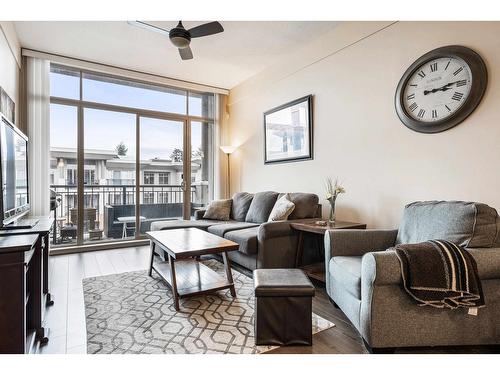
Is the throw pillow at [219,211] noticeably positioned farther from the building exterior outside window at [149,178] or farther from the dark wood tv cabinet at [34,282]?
the dark wood tv cabinet at [34,282]

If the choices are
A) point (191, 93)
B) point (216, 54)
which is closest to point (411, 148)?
point (216, 54)

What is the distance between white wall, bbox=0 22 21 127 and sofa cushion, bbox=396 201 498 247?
13.2 ft

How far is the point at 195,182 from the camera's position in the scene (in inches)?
211

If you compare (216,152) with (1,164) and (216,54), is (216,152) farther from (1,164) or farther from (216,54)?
(1,164)

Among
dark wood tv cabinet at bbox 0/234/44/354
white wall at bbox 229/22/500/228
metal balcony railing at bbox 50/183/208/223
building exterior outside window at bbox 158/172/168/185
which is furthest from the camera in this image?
building exterior outside window at bbox 158/172/168/185

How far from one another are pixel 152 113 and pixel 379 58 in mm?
3643

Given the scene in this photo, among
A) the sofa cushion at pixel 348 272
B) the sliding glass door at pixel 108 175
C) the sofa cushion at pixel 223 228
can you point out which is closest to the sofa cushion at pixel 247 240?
the sofa cushion at pixel 223 228

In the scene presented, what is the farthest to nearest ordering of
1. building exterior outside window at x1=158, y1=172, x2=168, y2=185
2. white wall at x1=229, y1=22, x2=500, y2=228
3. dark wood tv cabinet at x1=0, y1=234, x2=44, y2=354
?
1. building exterior outside window at x1=158, y1=172, x2=168, y2=185
2. white wall at x1=229, y1=22, x2=500, y2=228
3. dark wood tv cabinet at x1=0, y1=234, x2=44, y2=354

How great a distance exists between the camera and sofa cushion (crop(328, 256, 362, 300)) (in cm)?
180

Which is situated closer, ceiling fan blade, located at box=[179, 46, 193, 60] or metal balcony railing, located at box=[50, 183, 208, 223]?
ceiling fan blade, located at box=[179, 46, 193, 60]

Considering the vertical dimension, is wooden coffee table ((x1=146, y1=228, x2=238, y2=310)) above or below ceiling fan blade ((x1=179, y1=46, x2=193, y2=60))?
below

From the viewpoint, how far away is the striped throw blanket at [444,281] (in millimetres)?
1537

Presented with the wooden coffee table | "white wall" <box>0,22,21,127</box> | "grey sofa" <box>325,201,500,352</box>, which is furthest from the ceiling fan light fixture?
"grey sofa" <box>325,201,500,352</box>

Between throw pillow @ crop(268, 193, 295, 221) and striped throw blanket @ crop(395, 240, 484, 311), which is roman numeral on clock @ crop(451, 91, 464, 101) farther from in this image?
throw pillow @ crop(268, 193, 295, 221)
